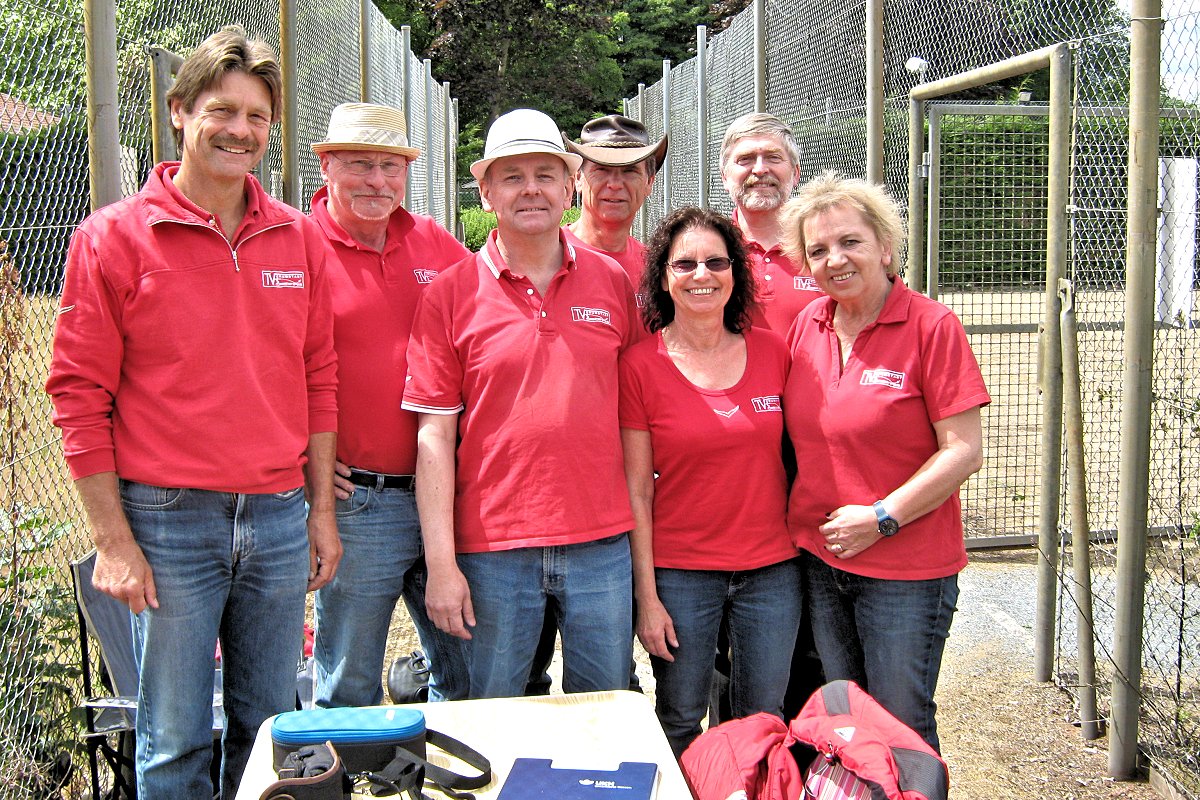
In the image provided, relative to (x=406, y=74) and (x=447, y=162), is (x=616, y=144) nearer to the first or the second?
(x=406, y=74)

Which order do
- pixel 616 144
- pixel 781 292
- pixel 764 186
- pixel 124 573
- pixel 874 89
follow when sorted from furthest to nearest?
1. pixel 874 89
2. pixel 616 144
3. pixel 764 186
4. pixel 781 292
5. pixel 124 573

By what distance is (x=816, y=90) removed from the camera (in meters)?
5.58

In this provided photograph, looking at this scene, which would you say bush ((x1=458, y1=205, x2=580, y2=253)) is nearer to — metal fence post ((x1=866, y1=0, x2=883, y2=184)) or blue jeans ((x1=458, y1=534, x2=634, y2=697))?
metal fence post ((x1=866, y1=0, x2=883, y2=184))

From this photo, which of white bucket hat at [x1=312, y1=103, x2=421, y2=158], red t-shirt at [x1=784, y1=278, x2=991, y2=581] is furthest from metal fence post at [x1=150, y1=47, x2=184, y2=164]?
red t-shirt at [x1=784, y1=278, x2=991, y2=581]

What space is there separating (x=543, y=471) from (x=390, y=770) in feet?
3.17

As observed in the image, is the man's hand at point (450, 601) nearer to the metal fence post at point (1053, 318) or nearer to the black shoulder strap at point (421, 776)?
the black shoulder strap at point (421, 776)

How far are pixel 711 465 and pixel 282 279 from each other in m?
1.24

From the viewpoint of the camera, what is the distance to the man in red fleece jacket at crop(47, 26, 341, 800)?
2.56 metres

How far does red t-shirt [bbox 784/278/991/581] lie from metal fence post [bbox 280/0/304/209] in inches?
113

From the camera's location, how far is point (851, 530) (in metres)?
2.89

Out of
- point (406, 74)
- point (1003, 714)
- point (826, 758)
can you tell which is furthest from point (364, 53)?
point (826, 758)

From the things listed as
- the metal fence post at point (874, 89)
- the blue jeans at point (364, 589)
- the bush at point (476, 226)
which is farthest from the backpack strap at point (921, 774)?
the bush at point (476, 226)

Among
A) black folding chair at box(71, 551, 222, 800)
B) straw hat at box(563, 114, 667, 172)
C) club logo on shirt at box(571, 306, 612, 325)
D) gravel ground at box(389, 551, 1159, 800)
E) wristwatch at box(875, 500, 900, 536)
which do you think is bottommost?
gravel ground at box(389, 551, 1159, 800)

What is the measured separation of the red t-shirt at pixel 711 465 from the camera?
9.79ft
